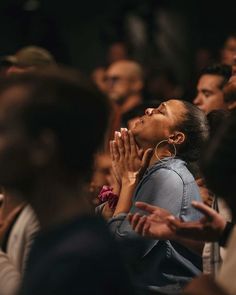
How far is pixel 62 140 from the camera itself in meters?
2.24

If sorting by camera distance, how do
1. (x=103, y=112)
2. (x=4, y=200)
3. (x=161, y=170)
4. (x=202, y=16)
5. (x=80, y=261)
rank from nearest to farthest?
1. (x=80, y=261)
2. (x=103, y=112)
3. (x=4, y=200)
4. (x=161, y=170)
5. (x=202, y=16)

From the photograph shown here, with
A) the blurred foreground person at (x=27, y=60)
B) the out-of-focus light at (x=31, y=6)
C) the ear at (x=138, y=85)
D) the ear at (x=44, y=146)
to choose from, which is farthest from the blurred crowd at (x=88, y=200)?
the out-of-focus light at (x=31, y=6)

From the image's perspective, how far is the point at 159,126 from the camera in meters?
3.94

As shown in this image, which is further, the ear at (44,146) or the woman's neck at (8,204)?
the woman's neck at (8,204)

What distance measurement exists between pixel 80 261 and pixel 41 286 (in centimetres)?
9

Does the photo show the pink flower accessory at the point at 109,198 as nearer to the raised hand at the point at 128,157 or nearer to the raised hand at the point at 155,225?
the raised hand at the point at 128,157

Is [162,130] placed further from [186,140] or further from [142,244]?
[142,244]

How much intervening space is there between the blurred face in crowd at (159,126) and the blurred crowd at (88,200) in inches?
0.4

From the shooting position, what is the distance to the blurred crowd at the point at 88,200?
2166 mm

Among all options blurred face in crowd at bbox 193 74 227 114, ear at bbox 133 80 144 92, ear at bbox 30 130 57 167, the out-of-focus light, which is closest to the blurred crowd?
ear at bbox 30 130 57 167

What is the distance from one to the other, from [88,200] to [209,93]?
2403 mm

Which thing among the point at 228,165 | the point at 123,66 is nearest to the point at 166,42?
the point at 123,66

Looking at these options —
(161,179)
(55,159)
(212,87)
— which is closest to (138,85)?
(212,87)

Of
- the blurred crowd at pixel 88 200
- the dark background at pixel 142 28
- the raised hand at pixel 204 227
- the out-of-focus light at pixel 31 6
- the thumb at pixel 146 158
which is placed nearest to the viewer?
the blurred crowd at pixel 88 200
